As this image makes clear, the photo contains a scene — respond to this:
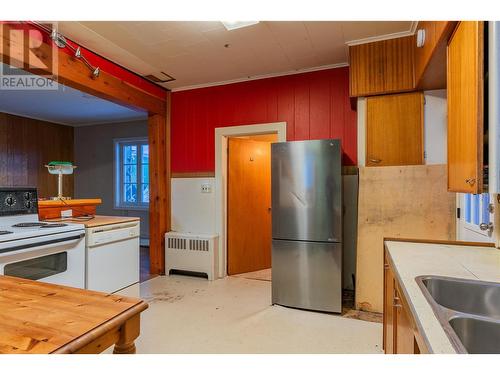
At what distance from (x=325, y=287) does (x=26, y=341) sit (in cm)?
243

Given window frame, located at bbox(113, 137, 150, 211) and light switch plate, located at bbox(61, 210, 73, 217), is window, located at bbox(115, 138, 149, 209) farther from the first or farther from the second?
light switch plate, located at bbox(61, 210, 73, 217)

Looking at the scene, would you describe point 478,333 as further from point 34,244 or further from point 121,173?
point 121,173

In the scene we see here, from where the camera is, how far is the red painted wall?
10.6 ft

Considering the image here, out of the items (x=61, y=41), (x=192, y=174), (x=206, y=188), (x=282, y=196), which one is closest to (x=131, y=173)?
(x=192, y=174)

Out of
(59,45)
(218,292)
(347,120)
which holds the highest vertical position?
(59,45)

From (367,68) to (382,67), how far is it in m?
0.13

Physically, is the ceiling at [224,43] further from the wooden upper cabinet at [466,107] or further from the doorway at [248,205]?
the wooden upper cabinet at [466,107]

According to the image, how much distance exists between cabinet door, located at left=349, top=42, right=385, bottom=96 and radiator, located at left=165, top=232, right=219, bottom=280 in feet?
7.91

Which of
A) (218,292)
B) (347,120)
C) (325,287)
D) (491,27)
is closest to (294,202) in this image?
(325,287)

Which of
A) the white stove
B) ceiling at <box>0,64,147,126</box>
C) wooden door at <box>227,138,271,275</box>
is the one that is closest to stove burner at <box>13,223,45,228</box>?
the white stove

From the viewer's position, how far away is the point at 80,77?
275cm

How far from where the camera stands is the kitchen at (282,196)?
1193 mm

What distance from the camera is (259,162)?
4289mm

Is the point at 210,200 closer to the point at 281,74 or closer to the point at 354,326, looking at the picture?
the point at 281,74
